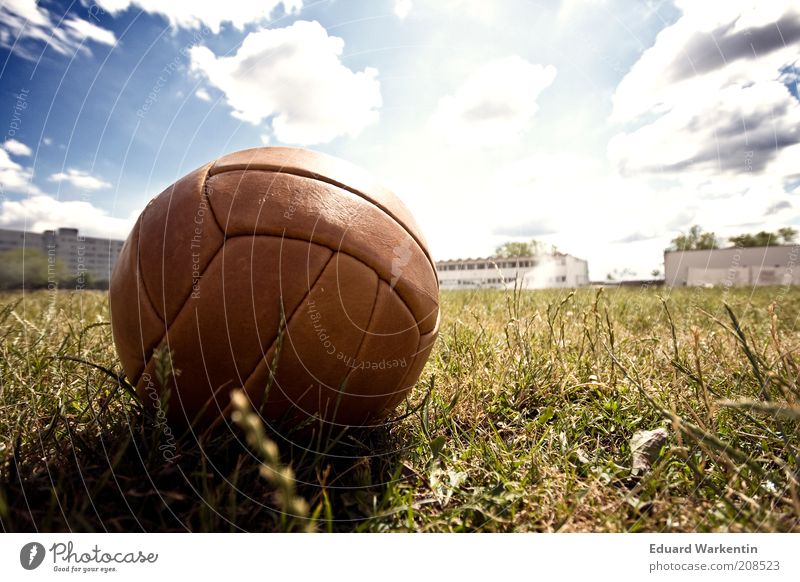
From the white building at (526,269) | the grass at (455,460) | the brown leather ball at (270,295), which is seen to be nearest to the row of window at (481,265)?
the white building at (526,269)

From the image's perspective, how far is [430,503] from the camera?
1647 mm

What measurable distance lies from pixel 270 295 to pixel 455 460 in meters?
1.00

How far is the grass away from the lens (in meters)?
1.46

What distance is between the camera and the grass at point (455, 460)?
57.4 inches

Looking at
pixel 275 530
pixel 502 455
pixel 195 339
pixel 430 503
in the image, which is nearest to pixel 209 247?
pixel 195 339

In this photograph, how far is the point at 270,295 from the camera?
5.54ft
